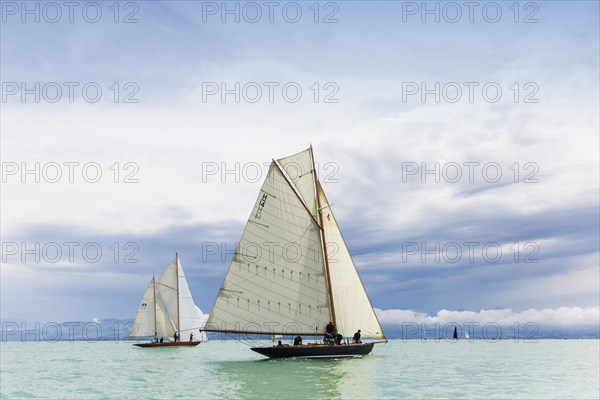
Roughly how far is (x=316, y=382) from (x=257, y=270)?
1594 centimetres

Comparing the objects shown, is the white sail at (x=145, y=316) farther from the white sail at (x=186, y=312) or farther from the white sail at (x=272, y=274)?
the white sail at (x=272, y=274)

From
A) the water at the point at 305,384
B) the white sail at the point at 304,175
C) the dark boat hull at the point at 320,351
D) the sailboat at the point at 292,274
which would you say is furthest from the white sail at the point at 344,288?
the water at the point at 305,384

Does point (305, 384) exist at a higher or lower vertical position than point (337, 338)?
lower

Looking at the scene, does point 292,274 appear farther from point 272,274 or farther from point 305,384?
point 305,384

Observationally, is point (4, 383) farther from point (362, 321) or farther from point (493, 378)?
point (493, 378)

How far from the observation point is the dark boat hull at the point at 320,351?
57094mm

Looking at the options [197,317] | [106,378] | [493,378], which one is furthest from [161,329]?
[493,378]

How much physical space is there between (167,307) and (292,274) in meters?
56.4

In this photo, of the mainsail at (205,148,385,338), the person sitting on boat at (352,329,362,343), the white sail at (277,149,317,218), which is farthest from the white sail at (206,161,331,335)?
the person sitting on boat at (352,329,362,343)

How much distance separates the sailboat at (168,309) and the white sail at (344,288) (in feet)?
170

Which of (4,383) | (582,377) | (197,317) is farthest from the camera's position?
(197,317)

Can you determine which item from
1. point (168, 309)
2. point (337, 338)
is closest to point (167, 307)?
point (168, 309)

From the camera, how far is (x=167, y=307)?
356 feet

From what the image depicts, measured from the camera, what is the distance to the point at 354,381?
43594 millimetres
